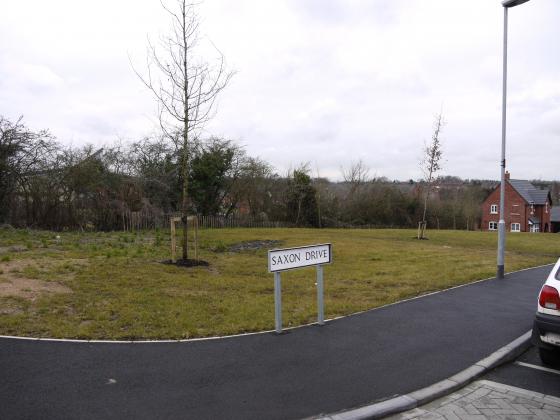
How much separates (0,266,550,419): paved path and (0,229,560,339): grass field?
25.6 inches

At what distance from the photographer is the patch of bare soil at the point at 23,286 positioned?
746cm

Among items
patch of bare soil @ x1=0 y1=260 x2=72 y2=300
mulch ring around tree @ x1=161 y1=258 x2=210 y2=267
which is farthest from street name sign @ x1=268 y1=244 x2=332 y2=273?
mulch ring around tree @ x1=161 y1=258 x2=210 y2=267

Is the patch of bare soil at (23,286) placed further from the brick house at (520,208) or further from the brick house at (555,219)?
the brick house at (555,219)

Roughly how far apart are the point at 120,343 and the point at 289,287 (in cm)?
464

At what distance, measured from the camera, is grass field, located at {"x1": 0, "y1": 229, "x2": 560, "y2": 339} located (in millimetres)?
6277

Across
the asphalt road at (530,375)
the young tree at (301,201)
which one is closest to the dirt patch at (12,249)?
the asphalt road at (530,375)

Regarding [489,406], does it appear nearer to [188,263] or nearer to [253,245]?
[188,263]

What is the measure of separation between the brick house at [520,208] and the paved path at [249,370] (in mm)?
59658

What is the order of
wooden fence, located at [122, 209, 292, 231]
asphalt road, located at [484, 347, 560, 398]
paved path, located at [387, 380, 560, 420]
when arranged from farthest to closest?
wooden fence, located at [122, 209, 292, 231], asphalt road, located at [484, 347, 560, 398], paved path, located at [387, 380, 560, 420]

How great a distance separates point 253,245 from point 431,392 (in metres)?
15.0

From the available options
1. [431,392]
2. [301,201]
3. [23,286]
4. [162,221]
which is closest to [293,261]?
[431,392]

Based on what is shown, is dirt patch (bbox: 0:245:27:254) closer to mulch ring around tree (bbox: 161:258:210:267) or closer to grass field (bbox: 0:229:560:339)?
grass field (bbox: 0:229:560:339)

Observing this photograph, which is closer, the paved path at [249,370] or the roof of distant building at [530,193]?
the paved path at [249,370]

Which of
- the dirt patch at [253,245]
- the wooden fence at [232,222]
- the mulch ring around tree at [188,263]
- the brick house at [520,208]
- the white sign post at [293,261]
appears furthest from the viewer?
the brick house at [520,208]
